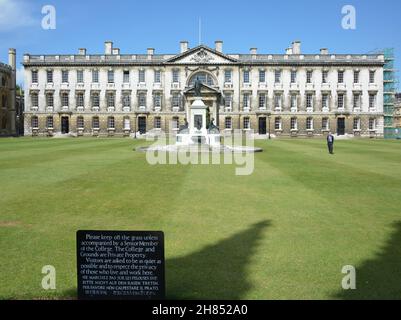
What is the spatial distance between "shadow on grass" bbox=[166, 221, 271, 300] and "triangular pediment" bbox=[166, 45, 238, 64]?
191 feet

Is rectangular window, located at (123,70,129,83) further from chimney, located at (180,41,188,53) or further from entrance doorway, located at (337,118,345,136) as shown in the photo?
entrance doorway, located at (337,118,345,136)

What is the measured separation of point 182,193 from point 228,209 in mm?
2264

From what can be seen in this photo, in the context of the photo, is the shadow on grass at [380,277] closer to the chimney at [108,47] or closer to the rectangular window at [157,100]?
the rectangular window at [157,100]

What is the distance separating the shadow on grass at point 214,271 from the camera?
17.8 ft

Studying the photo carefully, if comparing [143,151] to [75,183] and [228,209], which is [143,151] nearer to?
[75,183]

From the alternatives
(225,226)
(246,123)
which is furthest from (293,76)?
(225,226)

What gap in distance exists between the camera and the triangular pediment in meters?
63.3

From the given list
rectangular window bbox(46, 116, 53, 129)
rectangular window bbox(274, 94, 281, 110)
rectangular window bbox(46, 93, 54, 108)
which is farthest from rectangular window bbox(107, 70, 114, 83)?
rectangular window bbox(274, 94, 281, 110)

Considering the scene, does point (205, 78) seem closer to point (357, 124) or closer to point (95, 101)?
point (95, 101)

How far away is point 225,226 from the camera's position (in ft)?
28.0

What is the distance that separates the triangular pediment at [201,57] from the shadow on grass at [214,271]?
58.2 meters

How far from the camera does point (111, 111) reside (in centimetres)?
6631

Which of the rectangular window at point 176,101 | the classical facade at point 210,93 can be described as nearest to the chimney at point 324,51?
the classical facade at point 210,93
